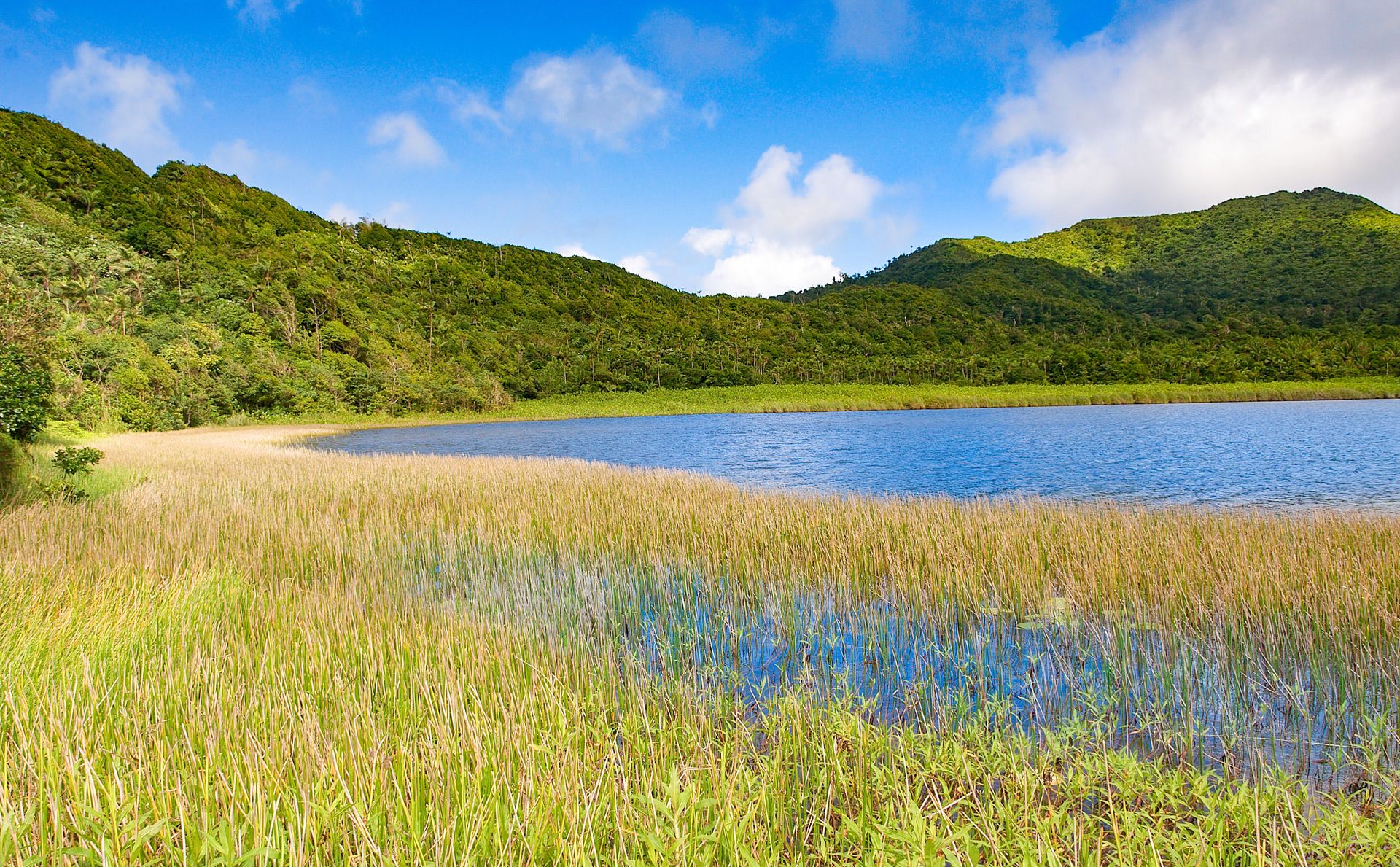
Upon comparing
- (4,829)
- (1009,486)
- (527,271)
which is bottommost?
(1009,486)

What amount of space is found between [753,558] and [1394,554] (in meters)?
5.44

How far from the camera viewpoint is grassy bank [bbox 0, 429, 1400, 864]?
2.08 m

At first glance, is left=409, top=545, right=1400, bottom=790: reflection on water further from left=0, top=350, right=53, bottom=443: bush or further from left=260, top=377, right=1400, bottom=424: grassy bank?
left=260, top=377, right=1400, bottom=424: grassy bank

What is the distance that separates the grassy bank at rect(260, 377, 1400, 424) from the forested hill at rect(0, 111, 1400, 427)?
356cm

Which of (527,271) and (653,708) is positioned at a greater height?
(527,271)

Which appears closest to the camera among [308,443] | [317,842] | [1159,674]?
[317,842]

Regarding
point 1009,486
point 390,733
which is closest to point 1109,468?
point 1009,486

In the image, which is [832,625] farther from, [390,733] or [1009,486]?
[1009,486]

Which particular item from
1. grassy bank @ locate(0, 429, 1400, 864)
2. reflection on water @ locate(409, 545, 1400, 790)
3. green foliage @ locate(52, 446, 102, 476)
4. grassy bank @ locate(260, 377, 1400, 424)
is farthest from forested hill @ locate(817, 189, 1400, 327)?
green foliage @ locate(52, 446, 102, 476)

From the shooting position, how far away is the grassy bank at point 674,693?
2.08 meters

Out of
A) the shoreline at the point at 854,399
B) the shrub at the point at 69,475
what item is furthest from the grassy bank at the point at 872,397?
the shrub at the point at 69,475

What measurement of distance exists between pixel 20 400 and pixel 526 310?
295ft

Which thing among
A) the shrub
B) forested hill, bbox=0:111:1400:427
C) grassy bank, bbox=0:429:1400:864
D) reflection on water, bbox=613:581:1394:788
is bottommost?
reflection on water, bbox=613:581:1394:788

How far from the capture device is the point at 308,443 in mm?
31359
